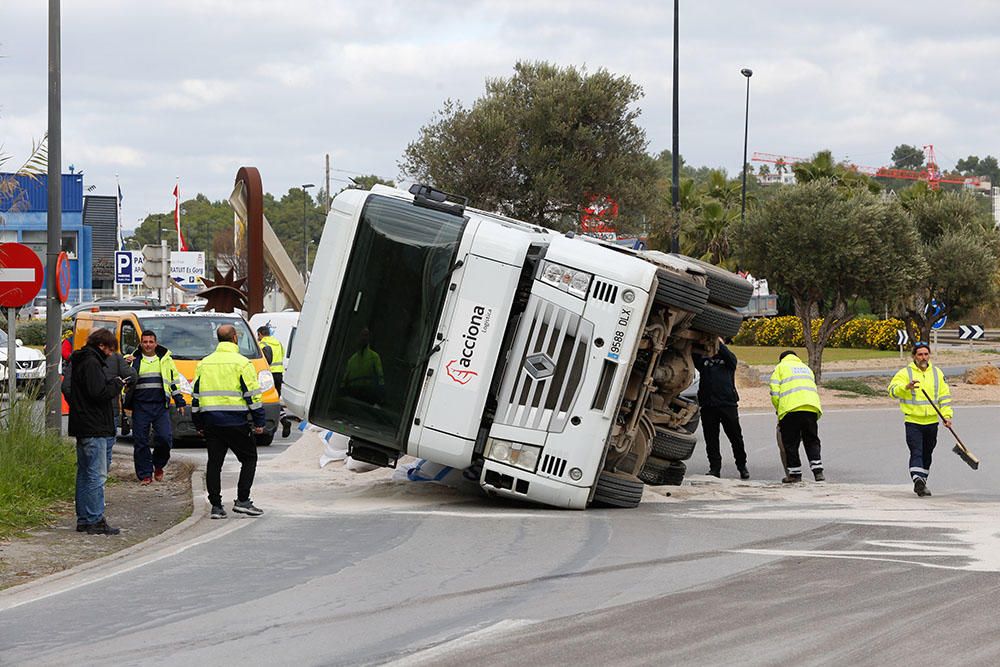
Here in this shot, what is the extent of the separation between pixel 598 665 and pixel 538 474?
18.4ft

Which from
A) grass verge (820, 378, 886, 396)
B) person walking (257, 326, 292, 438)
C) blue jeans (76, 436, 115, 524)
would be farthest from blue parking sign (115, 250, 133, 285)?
blue jeans (76, 436, 115, 524)

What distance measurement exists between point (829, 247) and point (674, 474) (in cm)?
1671

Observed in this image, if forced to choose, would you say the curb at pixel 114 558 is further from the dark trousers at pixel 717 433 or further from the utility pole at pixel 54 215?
the dark trousers at pixel 717 433

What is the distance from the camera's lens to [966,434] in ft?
70.6

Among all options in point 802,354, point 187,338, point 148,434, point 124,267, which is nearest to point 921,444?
point 148,434

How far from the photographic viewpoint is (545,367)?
12250 millimetres

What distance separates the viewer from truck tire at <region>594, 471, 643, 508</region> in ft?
42.0

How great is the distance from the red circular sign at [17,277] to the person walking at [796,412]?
7959 millimetres

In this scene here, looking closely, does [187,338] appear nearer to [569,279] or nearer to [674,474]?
[674,474]

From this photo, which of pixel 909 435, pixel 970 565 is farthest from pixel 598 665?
pixel 909 435

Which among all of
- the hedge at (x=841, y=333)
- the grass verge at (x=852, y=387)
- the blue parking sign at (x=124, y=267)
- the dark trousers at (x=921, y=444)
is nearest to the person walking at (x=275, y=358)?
the dark trousers at (x=921, y=444)

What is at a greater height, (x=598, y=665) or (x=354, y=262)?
(x=354, y=262)

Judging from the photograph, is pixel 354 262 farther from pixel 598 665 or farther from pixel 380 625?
pixel 598 665

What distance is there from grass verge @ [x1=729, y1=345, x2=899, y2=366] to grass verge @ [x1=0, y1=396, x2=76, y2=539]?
33.3 m
